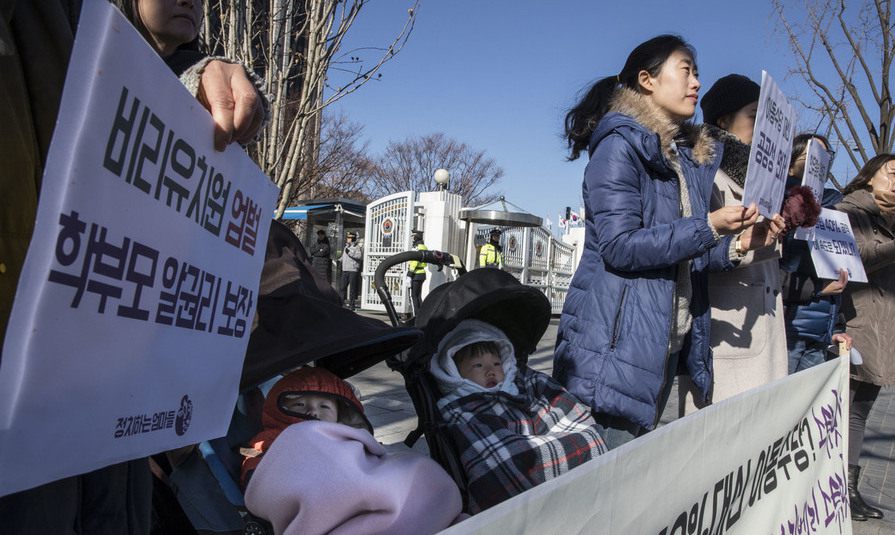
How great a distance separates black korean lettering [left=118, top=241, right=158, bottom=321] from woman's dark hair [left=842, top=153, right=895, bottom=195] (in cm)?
427

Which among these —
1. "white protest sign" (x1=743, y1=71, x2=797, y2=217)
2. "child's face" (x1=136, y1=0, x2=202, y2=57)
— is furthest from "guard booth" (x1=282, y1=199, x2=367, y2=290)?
"child's face" (x1=136, y1=0, x2=202, y2=57)

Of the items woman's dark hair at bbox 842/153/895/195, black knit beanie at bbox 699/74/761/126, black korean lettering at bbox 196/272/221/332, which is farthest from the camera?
woman's dark hair at bbox 842/153/895/195

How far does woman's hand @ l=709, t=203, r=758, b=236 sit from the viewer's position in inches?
101

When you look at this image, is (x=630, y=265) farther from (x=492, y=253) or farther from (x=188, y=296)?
(x=492, y=253)

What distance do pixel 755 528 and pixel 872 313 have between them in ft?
8.30

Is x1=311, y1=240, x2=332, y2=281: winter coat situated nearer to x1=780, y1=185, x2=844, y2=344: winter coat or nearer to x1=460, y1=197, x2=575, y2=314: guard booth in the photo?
x1=460, y1=197, x2=575, y2=314: guard booth

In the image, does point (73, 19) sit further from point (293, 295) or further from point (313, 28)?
point (313, 28)

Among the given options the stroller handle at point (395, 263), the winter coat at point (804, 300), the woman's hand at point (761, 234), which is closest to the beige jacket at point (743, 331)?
the woman's hand at point (761, 234)

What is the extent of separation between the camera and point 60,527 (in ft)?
3.90

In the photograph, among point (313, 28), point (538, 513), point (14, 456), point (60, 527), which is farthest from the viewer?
point (313, 28)

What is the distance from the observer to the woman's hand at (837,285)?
12.3 ft

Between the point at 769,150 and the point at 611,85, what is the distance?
657 millimetres

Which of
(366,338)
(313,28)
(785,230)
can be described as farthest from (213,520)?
(313,28)

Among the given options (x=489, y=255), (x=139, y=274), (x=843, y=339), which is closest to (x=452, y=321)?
(x=139, y=274)
